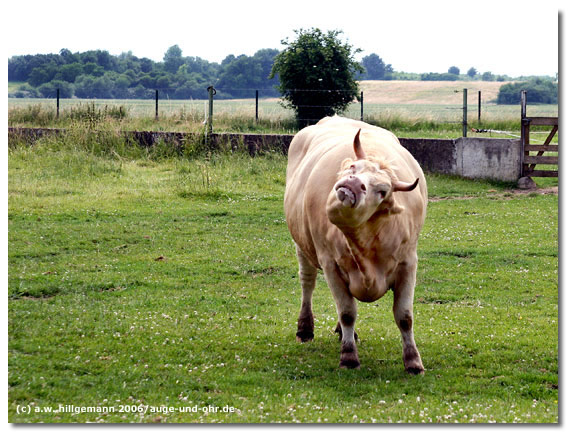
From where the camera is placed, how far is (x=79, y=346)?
24.9 feet

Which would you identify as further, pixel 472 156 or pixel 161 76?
pixel 161 76

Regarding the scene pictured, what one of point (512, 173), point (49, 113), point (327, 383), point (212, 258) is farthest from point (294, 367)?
point (49, 113)

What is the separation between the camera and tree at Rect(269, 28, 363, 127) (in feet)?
84.7

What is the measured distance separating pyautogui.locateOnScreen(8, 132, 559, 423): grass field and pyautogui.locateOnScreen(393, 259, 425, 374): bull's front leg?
0.51ft

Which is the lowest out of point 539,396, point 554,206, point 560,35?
point 539,396

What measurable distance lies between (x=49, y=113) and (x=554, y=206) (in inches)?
739

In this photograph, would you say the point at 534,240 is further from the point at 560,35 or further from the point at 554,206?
the point at 560,35

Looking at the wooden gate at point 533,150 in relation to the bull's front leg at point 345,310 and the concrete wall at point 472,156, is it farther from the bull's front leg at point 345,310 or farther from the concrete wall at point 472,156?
the bull's front leg at point 345,310

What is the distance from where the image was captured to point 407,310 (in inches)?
278

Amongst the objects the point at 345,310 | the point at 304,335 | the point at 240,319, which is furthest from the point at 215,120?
the point at 345,310

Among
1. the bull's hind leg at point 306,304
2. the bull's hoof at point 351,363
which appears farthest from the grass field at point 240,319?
the bull's hind leg at point 306,304

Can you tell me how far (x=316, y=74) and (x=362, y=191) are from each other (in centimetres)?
2069

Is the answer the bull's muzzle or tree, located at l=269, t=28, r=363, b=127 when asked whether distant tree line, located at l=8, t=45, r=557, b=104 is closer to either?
tree, located at l=269, t=28, r=363, b=127

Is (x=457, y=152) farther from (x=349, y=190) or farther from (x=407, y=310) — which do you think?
(x=349, y=190)
